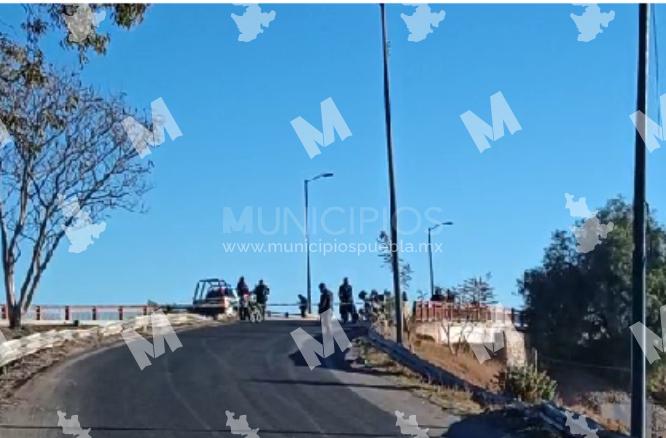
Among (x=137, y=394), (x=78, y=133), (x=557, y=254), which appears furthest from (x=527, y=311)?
(x=137, y=394)

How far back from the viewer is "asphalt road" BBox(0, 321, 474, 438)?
17984mm

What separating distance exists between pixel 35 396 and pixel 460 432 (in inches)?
298

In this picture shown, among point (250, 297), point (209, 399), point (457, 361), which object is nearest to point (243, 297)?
point (250, 297)

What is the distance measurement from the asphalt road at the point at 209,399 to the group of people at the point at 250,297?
52.6 feet

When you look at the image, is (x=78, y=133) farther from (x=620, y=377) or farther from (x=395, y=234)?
(x=620, y=377)

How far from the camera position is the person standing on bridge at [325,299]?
3320cm

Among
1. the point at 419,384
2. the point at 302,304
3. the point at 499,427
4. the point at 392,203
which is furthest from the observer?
the point at 302,304

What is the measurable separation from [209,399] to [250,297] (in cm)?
2391

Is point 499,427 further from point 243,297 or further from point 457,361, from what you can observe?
point 243,297

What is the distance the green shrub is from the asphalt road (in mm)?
2004

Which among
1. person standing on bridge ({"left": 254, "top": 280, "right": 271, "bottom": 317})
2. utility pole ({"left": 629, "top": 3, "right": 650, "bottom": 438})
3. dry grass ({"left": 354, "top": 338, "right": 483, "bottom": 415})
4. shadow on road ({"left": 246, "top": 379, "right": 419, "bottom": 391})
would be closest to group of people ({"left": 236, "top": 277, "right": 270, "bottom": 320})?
person standing on bridge ({"left": 254, "top": 280, "right": 271, "bottom": 317})

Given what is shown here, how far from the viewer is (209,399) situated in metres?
20.8

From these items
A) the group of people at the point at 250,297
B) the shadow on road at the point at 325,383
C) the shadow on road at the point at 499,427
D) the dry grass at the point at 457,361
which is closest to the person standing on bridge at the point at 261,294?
the group of people at the point at 250,297

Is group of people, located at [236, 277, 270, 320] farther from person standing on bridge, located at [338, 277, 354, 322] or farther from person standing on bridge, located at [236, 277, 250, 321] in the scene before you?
person standing on bridge, located at [338, 277, 354, 322]
